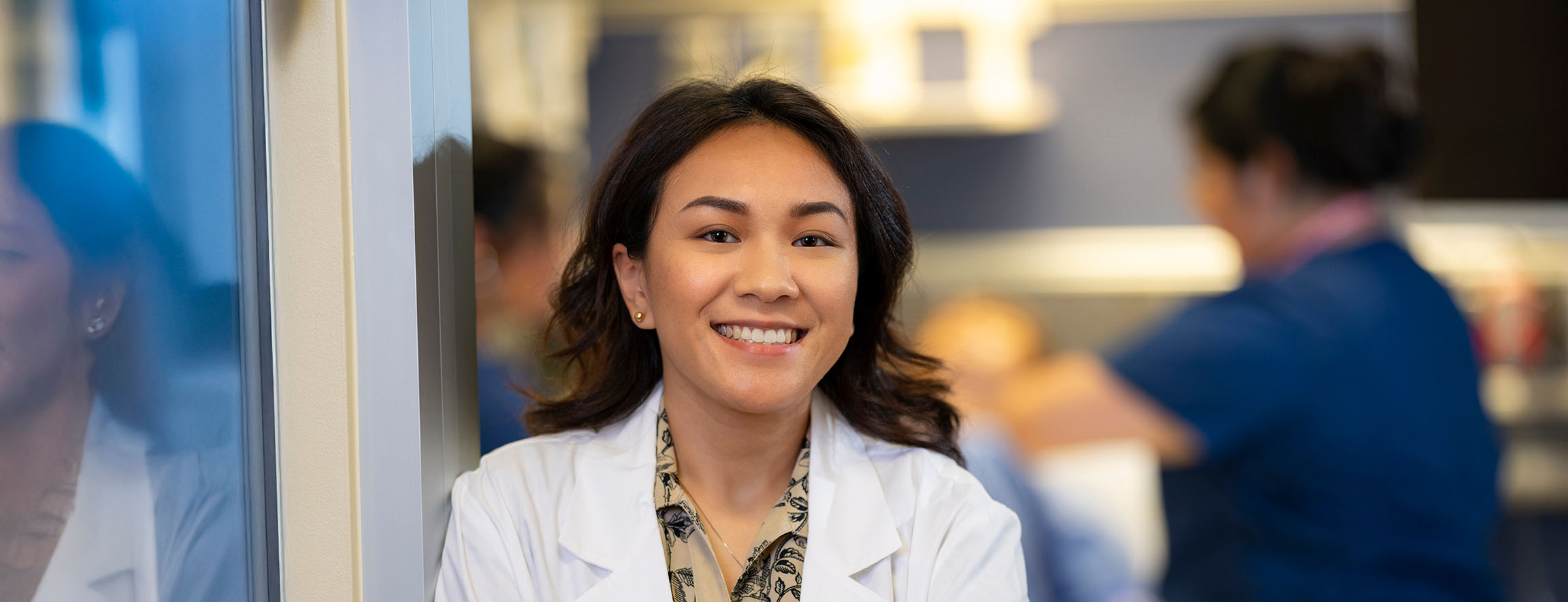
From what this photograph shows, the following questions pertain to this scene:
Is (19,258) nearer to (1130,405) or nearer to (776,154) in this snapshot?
(776,154)

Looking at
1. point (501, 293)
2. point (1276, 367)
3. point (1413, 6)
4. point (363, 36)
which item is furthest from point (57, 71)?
point (1413, 6)

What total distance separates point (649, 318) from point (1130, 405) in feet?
4.19

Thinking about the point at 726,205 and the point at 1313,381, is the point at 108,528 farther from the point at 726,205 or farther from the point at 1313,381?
the point at 1313,381

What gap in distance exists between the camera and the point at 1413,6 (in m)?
2.92

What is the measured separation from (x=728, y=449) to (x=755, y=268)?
20 centimetres

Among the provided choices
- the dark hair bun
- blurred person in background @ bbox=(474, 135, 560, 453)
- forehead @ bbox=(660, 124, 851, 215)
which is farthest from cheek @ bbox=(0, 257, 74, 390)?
the dark hair bun

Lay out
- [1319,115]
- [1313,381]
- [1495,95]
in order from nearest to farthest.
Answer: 1. [1313,381]
2. [1319,115]
3. [1495,95]

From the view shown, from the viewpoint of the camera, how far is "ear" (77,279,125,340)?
2.15 feet

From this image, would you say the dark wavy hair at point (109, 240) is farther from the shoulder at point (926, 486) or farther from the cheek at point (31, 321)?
the shoulder at point (926, 486)

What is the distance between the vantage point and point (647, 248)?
Answer: 999mm

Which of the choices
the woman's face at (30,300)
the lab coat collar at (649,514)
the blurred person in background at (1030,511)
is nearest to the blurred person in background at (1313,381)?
the blurred person in background at (1030,511)

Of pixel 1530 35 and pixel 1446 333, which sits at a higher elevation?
pixel 1530 35

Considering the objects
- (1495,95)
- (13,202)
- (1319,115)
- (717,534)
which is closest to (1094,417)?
(1319,115)

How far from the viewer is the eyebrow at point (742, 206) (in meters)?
0.92
